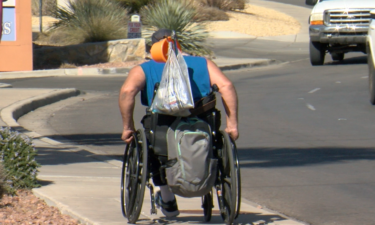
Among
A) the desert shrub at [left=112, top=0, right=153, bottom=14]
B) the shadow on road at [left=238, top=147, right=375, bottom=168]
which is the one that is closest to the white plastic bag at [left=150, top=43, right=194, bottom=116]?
the shadow on road at [left=238, top=147, right=375, bottom=168]

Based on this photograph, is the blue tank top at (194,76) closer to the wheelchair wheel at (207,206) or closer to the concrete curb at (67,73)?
the wheelchair wheel at (207,206)

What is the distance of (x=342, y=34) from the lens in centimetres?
1897

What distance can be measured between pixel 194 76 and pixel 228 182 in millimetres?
742

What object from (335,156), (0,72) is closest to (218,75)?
(335,156)

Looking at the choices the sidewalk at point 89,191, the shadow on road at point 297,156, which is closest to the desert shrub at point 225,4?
the sidewalk at point 89,191

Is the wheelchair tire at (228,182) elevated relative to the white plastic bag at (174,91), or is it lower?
lower

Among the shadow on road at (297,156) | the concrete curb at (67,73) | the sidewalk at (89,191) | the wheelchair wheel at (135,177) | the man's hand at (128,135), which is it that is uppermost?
the man's hand at (128,135)

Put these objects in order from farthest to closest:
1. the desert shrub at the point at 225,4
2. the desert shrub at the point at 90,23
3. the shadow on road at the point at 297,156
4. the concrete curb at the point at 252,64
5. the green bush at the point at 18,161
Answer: the desert shrub at the point at 225,4 → the desert shrub at the point at 90,23 → the concrete curb at the point at 252,64 → the shadow on road at the point at 297,156 → the green bush at the point at 18,161

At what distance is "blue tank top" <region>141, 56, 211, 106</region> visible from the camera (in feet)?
17.2

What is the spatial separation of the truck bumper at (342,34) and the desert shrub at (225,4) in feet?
60.9

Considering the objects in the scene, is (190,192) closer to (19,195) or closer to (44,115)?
(19,195)

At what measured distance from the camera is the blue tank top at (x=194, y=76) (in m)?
5.25

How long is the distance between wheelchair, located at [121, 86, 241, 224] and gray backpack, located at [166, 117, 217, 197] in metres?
0.13

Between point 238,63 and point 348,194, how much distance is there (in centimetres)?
1442
